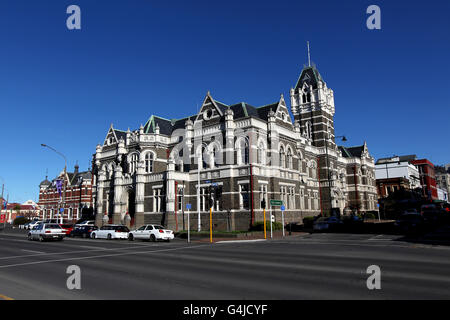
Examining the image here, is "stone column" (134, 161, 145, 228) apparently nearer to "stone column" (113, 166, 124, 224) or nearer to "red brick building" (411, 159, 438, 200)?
"stone column" (113, 166, 124, 224)

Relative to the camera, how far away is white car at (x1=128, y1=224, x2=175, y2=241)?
27391mm

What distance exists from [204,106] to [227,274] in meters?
30.4

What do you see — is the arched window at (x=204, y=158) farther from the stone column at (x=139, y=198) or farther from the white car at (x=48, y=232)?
the white car at (x=48, y=232)

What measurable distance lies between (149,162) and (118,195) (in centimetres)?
609

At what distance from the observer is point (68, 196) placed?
7081 cm

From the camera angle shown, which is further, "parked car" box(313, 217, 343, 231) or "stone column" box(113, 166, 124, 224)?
"stone column" box(113, 166, 124, 224)

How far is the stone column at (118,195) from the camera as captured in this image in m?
41.3

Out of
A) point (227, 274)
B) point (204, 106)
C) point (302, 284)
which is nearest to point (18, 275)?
point (227, 274)

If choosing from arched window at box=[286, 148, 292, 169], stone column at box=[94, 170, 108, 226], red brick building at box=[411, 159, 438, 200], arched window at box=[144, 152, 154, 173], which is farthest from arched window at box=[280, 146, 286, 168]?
red brick building at box=[411, 159, 438, 200]

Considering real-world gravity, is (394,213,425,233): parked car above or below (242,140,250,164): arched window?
below

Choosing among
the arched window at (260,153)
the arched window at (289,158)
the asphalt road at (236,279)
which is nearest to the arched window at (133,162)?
the arched window at (260,153)

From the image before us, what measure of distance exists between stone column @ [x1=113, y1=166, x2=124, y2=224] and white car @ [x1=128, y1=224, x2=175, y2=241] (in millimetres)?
12661

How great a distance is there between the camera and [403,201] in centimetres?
6644
